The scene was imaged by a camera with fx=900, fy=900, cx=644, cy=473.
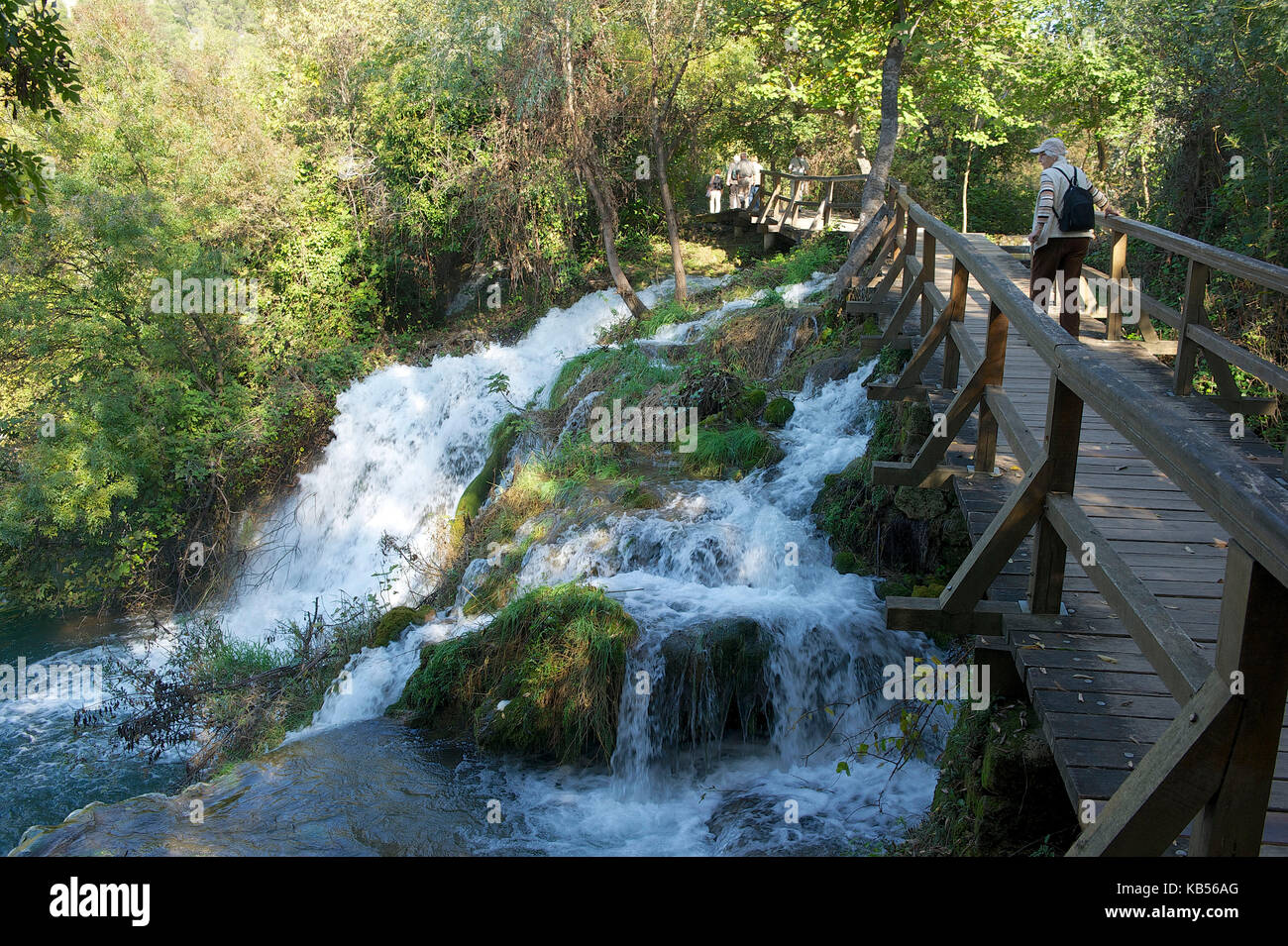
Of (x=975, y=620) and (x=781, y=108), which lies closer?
(x=975, y=620)

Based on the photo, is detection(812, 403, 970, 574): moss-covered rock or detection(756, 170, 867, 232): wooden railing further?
detection(756, 170, 867, 232): wooden railing

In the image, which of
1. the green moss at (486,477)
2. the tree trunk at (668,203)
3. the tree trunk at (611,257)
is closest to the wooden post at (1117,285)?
the green moss at (486,477)

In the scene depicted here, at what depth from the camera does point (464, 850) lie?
6156 mm

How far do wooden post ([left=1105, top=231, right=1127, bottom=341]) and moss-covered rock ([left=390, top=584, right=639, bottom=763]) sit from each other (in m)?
5.15

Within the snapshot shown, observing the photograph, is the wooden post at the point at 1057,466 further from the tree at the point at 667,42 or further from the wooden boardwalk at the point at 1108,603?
the tree at the point at 667,42

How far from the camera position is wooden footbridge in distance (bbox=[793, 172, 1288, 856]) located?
2.19 meters

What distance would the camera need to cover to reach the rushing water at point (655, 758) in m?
6.13

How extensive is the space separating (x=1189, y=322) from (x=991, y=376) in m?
2.34

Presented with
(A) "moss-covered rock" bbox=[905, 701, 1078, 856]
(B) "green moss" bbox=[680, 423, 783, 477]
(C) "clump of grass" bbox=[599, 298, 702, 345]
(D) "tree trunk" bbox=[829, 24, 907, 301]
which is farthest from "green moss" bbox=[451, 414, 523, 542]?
(A) "moss-covered rock" bbox=[905, 701, 1078, 856]

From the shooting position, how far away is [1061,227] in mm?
6906

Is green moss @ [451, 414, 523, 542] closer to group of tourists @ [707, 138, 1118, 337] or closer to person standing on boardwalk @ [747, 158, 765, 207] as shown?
group of tourists @ [707, 138, 1118, 337]
